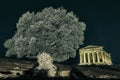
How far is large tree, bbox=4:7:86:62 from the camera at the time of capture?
309ft

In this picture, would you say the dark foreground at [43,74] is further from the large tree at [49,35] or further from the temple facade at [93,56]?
the temple facade at [93,56]

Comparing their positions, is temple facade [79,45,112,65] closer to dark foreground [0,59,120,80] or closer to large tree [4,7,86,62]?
large tree [4,7,86,62]

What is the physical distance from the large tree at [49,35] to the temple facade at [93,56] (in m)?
13.4

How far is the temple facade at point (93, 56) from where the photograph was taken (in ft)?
369

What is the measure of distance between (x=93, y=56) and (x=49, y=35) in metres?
23.3

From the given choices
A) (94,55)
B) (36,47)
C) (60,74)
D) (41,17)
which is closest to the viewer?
(60,74)

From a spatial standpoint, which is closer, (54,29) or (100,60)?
(54,29)

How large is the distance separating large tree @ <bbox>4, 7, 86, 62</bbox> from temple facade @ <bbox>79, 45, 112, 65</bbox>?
1337cm

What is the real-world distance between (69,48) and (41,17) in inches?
521

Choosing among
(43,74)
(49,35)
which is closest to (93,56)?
(49,35)

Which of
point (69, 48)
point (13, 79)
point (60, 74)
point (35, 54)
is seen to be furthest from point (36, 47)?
point (13, 79)

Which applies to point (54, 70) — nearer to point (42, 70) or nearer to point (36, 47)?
point (42, 70)

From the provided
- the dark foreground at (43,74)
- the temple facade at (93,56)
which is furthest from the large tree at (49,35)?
the dark foreground at (43,74)

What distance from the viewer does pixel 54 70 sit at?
62344 mm
